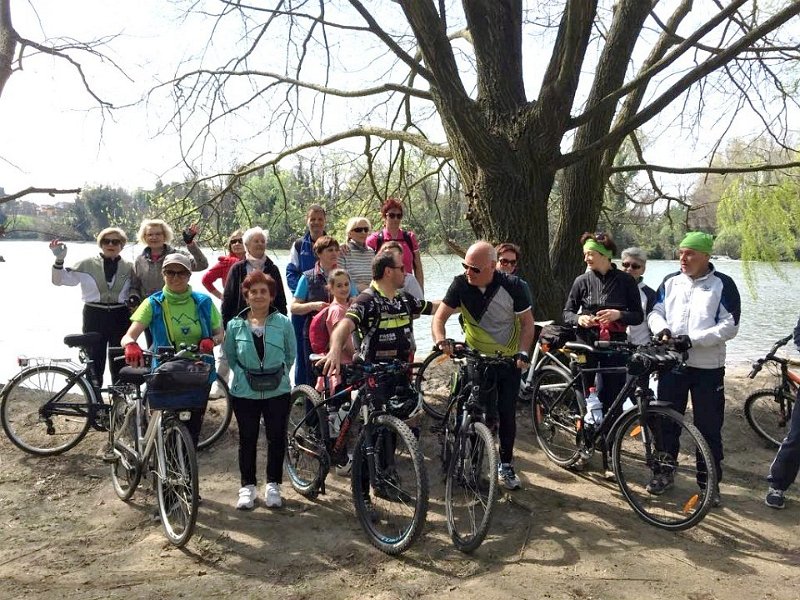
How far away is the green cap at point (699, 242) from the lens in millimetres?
4273

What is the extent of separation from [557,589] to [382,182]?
7.32 meters

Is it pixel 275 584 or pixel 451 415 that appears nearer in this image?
pixel 275 584

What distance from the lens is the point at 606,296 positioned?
4949mm

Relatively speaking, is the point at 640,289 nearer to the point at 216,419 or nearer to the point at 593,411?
the point at 593,411

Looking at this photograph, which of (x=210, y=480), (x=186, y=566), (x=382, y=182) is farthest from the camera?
(x=382, y=182)

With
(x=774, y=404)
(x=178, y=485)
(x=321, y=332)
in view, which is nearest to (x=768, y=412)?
(x=774, y=404)

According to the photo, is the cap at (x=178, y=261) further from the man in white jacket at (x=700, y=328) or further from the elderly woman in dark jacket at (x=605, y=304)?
the man in white jacket at (x=700, y=328)

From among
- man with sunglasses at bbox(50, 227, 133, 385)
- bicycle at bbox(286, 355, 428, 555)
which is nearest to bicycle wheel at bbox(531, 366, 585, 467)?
bicycle at bbox(286, 355, 428, 555)

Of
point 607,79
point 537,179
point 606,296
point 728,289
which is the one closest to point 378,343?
point 606,296

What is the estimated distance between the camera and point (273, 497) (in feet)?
13.6

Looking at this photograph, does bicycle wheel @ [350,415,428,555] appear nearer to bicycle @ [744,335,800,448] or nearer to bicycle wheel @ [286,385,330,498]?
bicycle wheel @ [286,385,330,498]

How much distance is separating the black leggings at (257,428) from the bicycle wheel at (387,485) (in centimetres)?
63

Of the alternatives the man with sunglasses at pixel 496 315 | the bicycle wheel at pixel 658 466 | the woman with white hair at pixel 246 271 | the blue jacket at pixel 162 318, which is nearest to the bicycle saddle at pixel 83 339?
the woman with white hair at pixel 246 271

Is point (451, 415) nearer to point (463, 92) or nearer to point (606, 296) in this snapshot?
point (606, 296)
